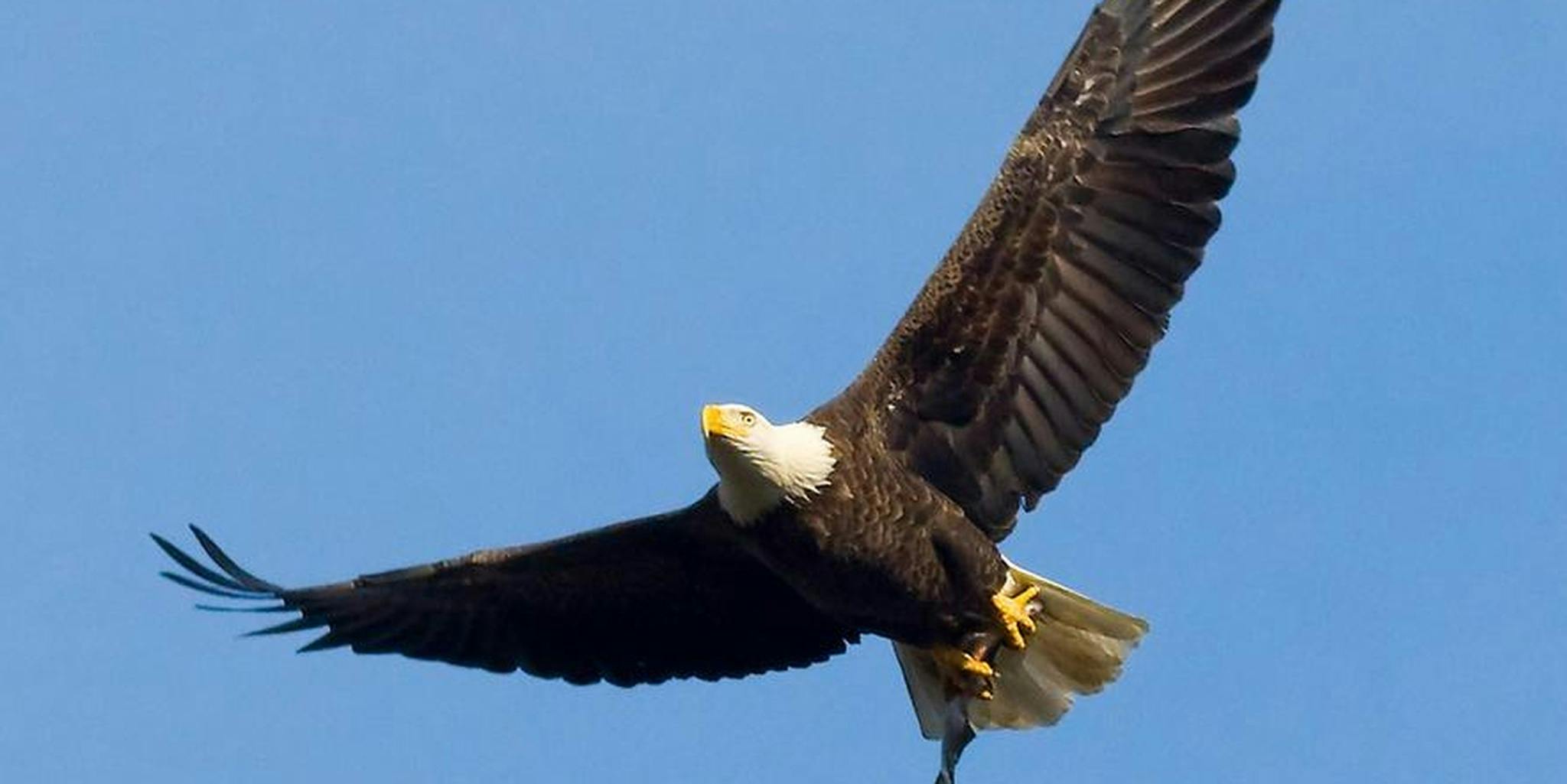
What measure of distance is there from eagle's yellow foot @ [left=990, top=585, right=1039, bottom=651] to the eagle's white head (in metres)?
1.05

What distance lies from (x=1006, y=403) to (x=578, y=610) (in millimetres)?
2034

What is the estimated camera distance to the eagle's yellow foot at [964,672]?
1522cm

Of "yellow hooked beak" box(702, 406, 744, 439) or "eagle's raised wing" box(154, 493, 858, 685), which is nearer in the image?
"yellow hooked beak" box(702, 406, 744, 439)

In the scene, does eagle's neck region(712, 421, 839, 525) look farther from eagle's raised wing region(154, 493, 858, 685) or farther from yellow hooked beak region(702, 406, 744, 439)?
eagle's raised wing region(154, 493, 858, 685)

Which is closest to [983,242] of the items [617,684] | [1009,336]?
[1009,336]

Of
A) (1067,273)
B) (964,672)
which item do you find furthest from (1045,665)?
(1067,273)

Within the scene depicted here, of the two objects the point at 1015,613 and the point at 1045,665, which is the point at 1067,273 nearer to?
the point at 1015,613

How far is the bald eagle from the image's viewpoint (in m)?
14.4

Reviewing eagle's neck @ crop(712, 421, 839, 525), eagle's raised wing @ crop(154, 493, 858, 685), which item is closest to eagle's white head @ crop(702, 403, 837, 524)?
eagle's neck @ crop(712, 421, 839, 525)

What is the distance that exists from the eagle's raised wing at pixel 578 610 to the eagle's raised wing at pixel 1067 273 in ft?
3.26

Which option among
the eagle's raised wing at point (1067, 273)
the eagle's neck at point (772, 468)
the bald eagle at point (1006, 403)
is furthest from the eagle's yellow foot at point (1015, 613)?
the eagle's neck at point (772, 468)

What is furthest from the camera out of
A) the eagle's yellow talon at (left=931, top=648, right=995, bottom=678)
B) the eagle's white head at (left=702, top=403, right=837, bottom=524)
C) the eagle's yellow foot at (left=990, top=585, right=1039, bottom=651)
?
the eagle's yellow talon at (left=931, top=648, right=995, bottom=678)

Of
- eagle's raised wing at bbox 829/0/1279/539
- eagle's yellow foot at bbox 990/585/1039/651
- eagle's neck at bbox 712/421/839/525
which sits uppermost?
eagle's raised wing at bbox 829/0/1279/539

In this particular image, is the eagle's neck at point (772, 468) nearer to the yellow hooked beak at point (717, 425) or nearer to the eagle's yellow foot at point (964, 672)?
the yellow hooked beak at point (717, 425)
